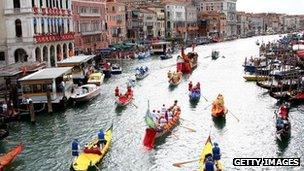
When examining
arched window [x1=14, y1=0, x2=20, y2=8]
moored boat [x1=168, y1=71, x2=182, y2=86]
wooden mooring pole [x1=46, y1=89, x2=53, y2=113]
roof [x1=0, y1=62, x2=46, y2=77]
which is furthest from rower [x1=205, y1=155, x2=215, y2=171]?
arched window [x1=14, y1=0, x2=20, y2=8]

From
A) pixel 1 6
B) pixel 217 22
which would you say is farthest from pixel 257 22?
pixel 1 6

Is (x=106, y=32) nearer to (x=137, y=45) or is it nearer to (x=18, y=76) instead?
(x=137, y=45)

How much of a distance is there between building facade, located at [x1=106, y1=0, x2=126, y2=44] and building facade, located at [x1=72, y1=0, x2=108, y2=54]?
2.56 metres

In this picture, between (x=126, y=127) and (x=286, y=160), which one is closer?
(x=286, y=160)

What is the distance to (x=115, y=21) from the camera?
80000mm

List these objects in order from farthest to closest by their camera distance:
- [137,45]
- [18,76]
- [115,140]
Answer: [137,45]
[18,76]
[115,140]

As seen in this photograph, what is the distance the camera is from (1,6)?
A: 44.0 metres

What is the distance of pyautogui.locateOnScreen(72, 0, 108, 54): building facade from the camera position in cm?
Answer: 6341

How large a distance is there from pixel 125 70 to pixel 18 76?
20.0 metres

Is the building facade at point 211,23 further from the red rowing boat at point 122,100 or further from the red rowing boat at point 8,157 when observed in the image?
the red rowing boat at point 8,157

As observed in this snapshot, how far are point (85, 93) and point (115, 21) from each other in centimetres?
4681

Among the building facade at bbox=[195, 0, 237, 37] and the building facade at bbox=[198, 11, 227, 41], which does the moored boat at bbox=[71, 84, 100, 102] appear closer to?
the building facade at bbox=[198, 11, 227, 41]

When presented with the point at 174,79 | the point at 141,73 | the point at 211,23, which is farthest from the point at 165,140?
the point at 211,23

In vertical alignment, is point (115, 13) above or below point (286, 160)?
above
